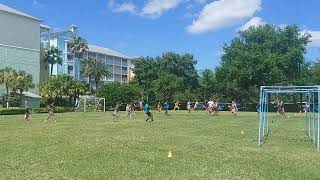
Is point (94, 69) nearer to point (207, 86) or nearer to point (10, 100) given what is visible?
point (207, 86)

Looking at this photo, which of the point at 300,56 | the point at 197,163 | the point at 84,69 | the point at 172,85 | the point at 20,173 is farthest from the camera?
the point at 84,69

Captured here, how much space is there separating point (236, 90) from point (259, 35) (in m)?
16.8

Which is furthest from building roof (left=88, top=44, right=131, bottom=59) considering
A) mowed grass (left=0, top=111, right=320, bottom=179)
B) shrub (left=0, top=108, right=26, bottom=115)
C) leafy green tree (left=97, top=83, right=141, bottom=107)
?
mowed grass (left=0, top=111, right=320, bottom=179)

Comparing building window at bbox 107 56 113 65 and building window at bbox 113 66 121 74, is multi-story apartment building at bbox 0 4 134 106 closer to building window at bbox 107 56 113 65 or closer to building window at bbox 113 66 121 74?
building window at bbox 107 56 113 65

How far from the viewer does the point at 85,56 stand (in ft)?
449

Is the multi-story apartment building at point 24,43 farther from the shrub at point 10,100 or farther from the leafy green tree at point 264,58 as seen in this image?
the leafy green tree at point 264,58

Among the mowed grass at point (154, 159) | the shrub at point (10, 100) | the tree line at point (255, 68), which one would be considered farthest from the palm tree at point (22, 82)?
the mowed grass at point (154, 159)

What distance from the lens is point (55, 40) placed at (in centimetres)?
13025

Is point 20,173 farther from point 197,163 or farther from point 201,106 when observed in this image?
point 201,106

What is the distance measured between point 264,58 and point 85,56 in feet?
222

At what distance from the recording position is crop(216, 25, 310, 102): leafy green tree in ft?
261

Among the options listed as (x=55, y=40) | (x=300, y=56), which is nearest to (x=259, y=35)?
(x=300, y=56)

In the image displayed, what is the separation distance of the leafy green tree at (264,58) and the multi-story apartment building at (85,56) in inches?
2003

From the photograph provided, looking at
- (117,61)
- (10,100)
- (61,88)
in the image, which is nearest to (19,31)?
(61,88)
